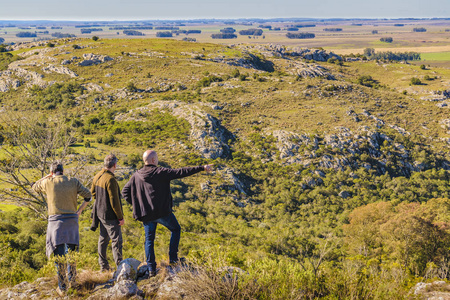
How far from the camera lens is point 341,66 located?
103625 millimetres

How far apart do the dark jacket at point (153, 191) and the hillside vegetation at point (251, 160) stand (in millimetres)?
1459

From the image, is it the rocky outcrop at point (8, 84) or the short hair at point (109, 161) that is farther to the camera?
the rocky outcrop at point (8, 84)

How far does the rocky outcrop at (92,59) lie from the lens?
62031 mm

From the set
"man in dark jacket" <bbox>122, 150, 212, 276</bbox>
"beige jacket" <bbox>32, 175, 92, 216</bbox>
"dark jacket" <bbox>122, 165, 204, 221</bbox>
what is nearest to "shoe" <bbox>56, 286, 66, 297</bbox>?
"beige jacket" <bbox>32, 175, 92, 216</bbox>

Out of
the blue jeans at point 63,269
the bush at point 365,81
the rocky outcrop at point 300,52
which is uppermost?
the rocky outcrop at point 300,52

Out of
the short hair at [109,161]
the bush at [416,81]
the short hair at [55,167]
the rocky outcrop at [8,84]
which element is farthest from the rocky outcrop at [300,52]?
the short hair at [55,167]

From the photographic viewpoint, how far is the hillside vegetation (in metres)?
10.1

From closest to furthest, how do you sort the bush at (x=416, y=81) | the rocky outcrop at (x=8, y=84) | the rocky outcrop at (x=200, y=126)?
the rocky outcrop at (x=200, y=126), the rocky outcrop at (x=8, y=84), the bush at (x=416, y=81)

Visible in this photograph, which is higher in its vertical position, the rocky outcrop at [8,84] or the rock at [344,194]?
the rocky outcrop at [8,84]

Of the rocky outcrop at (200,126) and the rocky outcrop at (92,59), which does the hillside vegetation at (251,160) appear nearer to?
the rocky outcrop at (200,126)

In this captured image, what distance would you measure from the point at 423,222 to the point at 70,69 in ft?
220

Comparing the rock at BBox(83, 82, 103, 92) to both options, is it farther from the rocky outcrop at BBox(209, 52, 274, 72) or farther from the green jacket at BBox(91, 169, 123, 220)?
the green jacket at BBox(91, 169, 123, 220)

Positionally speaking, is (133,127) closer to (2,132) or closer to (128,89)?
(128,89)

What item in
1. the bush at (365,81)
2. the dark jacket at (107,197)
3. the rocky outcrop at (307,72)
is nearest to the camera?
the dark jacket at (107,197)
